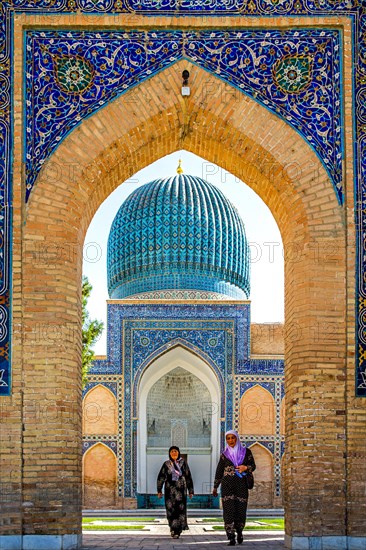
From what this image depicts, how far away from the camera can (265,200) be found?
7637 mm

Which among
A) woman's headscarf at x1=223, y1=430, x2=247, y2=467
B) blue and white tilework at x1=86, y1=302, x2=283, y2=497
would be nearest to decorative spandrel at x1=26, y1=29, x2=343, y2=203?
woman's headscarf at x1=223, y1=430, x2=247, y2=467

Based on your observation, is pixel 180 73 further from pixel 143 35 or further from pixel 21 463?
pixel 21 463

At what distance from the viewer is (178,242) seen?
19.5 meters

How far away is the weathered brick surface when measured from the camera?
21.2 feet

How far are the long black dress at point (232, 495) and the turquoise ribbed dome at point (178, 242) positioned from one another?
12.1m

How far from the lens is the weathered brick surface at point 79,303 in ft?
21.2

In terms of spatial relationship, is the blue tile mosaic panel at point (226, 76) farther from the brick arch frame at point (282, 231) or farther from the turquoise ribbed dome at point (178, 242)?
the turquoise ribbed dome at point (178, 242)

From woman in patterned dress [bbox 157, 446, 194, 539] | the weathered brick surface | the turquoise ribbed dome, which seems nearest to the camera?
the weathered brick surface

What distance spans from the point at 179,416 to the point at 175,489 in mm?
10885

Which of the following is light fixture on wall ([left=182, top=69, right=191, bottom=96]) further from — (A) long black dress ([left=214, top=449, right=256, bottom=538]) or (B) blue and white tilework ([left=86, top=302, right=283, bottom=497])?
(B) blue and white tilework ([left=86, top=302, right=283, bottom=497])

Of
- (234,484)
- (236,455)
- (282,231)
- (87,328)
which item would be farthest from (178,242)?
(234,484)

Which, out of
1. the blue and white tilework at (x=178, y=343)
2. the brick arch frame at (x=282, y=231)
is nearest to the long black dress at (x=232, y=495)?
the brick arch frame at (x=282, y=231)

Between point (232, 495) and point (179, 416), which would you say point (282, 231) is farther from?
point (179, 416)

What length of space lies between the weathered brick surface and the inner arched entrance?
36.9ft
